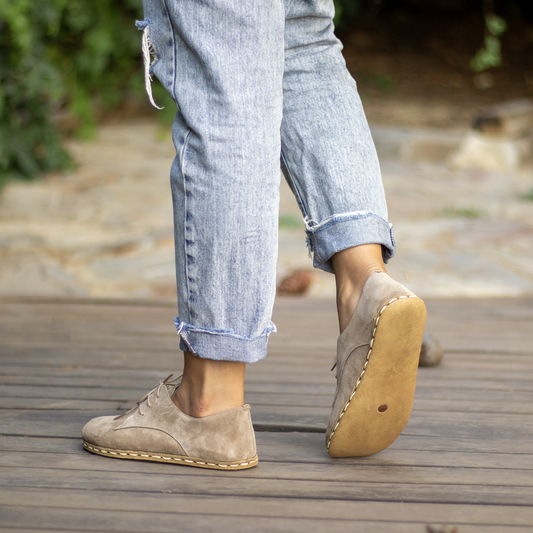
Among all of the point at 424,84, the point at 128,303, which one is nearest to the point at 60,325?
the point at 128,303

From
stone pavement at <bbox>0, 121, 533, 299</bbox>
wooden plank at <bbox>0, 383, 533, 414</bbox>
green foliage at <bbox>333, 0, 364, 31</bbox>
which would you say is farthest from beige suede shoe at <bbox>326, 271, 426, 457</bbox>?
green foliage at <bbox>333, 0, 364, 31</bbox>

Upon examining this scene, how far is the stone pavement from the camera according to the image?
2553 millimetres

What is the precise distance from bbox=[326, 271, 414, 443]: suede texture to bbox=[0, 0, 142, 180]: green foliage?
3000 mm

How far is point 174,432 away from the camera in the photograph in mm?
971

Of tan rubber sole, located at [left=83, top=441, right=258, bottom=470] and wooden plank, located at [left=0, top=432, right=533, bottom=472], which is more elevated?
tan rubber sole, located at [left=83, top=441, right=258, bottom=470]

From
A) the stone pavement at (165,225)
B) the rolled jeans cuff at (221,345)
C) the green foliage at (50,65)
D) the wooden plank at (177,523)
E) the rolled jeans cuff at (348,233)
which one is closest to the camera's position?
the wooden plank at (177,523)

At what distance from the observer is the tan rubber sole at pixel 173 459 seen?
0.96 metres

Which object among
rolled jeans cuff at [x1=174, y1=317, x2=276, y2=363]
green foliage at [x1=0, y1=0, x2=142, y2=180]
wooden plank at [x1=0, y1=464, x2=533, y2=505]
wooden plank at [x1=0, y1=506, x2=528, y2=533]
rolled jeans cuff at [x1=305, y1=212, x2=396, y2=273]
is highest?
rolled jeans cuff at [x1=305, y1=212, x2=396, y2=273]

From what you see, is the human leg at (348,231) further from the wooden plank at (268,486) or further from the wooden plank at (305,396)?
the wooden plank at (305,396)

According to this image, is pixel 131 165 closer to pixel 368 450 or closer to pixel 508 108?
pixel 508 108

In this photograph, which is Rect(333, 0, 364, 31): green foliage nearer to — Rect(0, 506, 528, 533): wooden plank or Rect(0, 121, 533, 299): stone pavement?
Rect(0, 121, 533, 299): stone pavement

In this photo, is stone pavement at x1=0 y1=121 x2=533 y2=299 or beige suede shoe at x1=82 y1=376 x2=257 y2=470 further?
stone pavement at x1=0 y1=121 x2=533 y2=299

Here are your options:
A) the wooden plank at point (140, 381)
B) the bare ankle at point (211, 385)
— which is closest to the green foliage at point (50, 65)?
the wooden plank at point (140, 381)

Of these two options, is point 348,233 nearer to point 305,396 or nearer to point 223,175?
point 223,175
